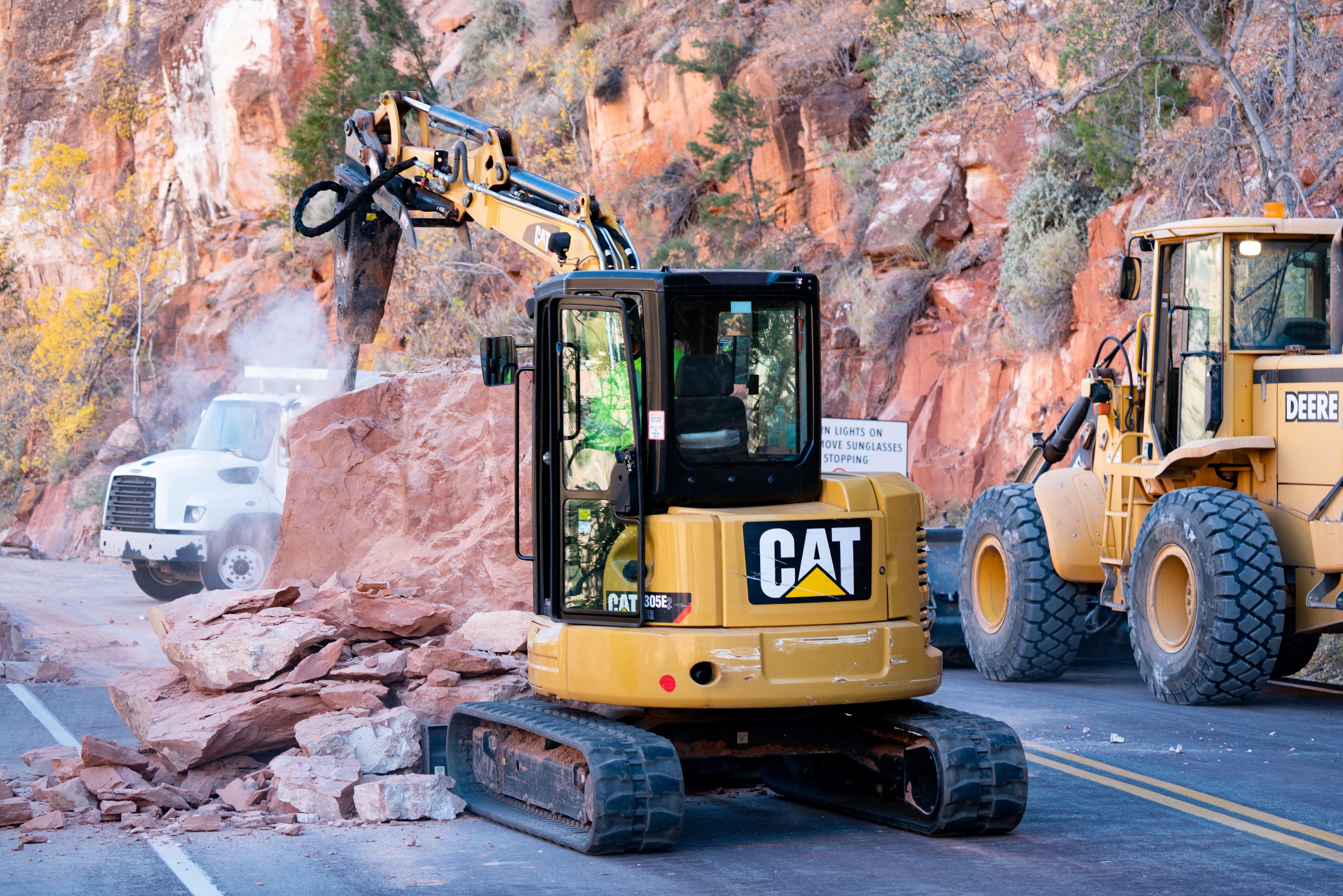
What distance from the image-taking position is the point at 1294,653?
11609 millimetres

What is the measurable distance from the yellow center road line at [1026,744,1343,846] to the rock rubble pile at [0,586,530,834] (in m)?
3.53

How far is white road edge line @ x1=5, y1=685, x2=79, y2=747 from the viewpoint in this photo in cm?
1020

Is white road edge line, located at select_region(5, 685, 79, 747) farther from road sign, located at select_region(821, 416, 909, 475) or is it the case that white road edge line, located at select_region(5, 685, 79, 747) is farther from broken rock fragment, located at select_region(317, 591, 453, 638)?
road sign, located at select_region(821, 416, 909, 475)

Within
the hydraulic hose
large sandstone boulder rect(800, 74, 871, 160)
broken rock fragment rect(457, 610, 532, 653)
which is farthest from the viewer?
large sandstone boulder rect(800, 74, 871, 160)

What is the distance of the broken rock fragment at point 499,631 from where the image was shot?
9883 mm

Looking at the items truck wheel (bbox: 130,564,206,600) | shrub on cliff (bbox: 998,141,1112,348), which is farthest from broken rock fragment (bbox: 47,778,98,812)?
shrub on cliff (bbox: 998,141,1112,348)

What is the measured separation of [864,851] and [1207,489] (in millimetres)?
5172

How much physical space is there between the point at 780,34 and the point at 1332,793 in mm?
25502

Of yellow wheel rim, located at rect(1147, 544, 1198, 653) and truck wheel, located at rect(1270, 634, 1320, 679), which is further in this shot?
truck wheel, located at rect(1270, 634, 1320, 679)

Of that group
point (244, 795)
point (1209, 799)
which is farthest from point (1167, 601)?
point (244, 795)

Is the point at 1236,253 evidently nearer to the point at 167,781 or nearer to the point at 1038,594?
the point at 1038,594

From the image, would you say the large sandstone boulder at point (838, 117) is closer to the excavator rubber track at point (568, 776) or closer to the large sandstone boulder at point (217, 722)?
the large sandstone boulder at point (217, 722)

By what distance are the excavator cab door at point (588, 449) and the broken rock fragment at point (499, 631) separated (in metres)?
2.59

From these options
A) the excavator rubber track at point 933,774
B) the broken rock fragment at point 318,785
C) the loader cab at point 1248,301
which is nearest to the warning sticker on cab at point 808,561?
the excavator rubber track at point 933,774
